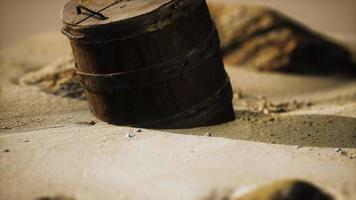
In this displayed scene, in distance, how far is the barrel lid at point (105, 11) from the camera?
13.6 feet

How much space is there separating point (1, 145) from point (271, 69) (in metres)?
4.70

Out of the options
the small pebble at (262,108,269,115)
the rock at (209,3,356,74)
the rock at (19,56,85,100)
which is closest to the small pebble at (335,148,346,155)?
the small pebble at (262,108,269,115)

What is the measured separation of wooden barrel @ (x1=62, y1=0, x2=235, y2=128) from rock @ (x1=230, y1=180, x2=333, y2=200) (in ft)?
4.78

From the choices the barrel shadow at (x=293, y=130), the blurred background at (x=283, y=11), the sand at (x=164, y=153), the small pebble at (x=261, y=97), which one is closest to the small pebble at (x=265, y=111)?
the sand at (x=164, y=153)

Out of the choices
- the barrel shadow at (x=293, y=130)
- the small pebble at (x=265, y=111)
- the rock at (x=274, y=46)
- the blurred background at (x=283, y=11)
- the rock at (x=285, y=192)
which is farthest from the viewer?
the blurred background at (x=283, y=11)

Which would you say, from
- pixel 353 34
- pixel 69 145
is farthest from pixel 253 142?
pixel 353 34

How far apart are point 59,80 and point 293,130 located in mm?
3145

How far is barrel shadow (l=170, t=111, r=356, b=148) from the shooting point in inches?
170

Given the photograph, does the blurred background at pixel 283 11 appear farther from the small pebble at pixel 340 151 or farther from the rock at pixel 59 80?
the small pebble at pixel 340 151

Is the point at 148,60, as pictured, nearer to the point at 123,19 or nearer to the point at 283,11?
the point at 123,19

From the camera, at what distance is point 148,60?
4211 mm

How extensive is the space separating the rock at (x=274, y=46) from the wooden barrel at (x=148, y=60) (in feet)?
10.4

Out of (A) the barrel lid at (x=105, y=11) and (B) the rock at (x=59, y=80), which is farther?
(B) the rock at (x=59, y=80)

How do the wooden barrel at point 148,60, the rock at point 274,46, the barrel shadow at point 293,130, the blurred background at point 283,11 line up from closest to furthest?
1. the wooden barrel at point 148,60
2. the barrel shadow at point 293,130
3. the rock at point 274,46
4. the blurred background at point 283,11
